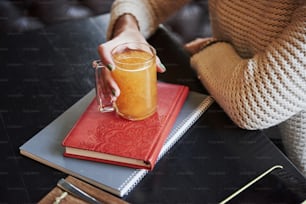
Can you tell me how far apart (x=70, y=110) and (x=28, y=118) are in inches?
3.0

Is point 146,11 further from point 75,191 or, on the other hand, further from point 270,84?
point 75,191

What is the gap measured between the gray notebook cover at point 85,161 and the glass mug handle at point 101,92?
0.04 m

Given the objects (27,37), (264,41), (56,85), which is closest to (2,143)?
(56,85)

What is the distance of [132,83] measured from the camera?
0.76m

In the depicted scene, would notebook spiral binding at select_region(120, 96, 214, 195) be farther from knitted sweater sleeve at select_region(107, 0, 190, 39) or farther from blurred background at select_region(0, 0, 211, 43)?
blurred background at select_region(0, 0, 211, 43)

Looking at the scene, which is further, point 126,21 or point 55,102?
point 126,21

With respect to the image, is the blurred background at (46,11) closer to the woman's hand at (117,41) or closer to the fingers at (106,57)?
the woman's hand at (117,41)

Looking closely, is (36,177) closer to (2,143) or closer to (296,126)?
(2,143)

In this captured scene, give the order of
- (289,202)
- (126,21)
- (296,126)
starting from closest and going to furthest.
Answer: (289,202)
(296,126)
(126,21)

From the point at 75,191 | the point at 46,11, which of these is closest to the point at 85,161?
the point at 75,191

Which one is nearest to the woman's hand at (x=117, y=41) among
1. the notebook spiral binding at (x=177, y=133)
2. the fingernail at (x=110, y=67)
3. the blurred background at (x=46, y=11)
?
the fingernail at (x=110, y=67)

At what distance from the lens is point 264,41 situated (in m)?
0.84

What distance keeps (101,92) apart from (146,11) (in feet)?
1.03

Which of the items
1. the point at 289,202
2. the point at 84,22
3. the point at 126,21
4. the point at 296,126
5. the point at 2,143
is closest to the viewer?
the point at 289,202
